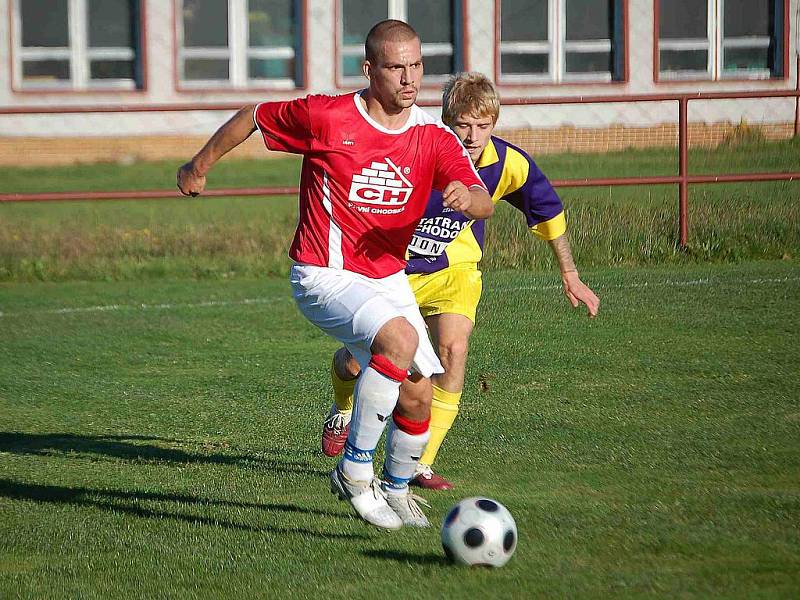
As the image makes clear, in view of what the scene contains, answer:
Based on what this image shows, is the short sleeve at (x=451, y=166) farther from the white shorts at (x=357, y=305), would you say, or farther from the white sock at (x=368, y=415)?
the white sock at (x=368, y=415)

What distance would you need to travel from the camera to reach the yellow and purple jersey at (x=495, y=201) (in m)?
5.88

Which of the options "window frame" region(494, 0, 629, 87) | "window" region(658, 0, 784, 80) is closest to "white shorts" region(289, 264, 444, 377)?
"window frame" region(494, 0, 629, 87)

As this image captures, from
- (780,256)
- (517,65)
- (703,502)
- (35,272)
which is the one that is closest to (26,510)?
(703,502)

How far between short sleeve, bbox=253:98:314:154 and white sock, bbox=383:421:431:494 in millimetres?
1171

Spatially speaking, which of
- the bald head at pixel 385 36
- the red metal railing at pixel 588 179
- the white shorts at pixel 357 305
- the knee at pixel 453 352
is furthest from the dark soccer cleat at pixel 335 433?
the red metal railing at pixel 588 179

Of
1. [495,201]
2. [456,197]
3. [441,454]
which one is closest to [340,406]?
[441,454]

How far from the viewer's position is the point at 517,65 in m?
25.5

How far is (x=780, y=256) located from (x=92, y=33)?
1699cm

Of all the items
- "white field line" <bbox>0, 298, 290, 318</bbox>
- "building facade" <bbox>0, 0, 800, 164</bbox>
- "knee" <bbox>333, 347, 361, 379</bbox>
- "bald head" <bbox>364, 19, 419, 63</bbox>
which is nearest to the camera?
"bald head" <bbox>364, 19, 419, 63</bbox>

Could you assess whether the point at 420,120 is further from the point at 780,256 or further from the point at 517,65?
the point at 517,65

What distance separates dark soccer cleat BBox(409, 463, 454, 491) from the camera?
5.53 meters

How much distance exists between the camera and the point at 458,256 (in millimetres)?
6023

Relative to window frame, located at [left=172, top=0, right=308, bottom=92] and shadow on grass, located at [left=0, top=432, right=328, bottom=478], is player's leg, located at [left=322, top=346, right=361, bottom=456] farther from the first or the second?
window frame, located at [left=172, top=0, right=308, bottom=92]

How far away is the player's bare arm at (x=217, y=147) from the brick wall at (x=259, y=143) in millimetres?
9258
